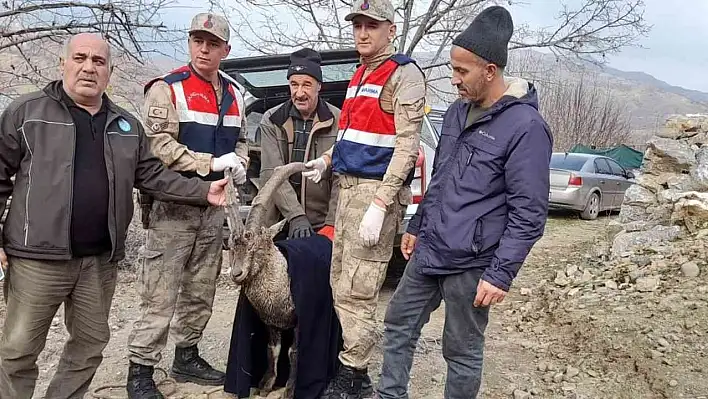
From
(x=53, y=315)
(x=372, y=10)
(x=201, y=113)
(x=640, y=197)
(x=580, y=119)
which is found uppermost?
(x=580, y=119)

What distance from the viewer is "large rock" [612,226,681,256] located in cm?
710

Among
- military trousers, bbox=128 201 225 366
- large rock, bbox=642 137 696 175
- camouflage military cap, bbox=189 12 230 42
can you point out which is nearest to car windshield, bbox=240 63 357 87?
camouflage military cap, bbox=189 12 230 42

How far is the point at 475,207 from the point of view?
9.80 ft

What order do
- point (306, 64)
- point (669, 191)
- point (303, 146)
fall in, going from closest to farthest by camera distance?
point (306, 64), point (303, 146), point (669, 191)

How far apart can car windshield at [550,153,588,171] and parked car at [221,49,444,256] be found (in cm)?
1063

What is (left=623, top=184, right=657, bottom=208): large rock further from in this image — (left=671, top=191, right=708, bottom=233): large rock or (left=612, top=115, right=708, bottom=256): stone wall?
(left=671, top=191, right=708, bottom=233): large rock

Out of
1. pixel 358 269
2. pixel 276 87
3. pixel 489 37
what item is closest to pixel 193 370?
pixel 358 269

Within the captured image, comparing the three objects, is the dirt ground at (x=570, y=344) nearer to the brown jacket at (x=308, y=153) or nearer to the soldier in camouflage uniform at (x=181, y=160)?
the soldier in camouflage uniform at (x=181, y=160)

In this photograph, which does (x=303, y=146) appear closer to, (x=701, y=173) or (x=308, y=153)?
(x=308, y=153)

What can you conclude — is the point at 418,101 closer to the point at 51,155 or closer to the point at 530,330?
the point at 51,155

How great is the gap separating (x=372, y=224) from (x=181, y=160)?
126cm

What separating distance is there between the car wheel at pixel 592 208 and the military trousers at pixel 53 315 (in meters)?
13.6

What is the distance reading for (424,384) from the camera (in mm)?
4414

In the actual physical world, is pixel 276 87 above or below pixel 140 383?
above
